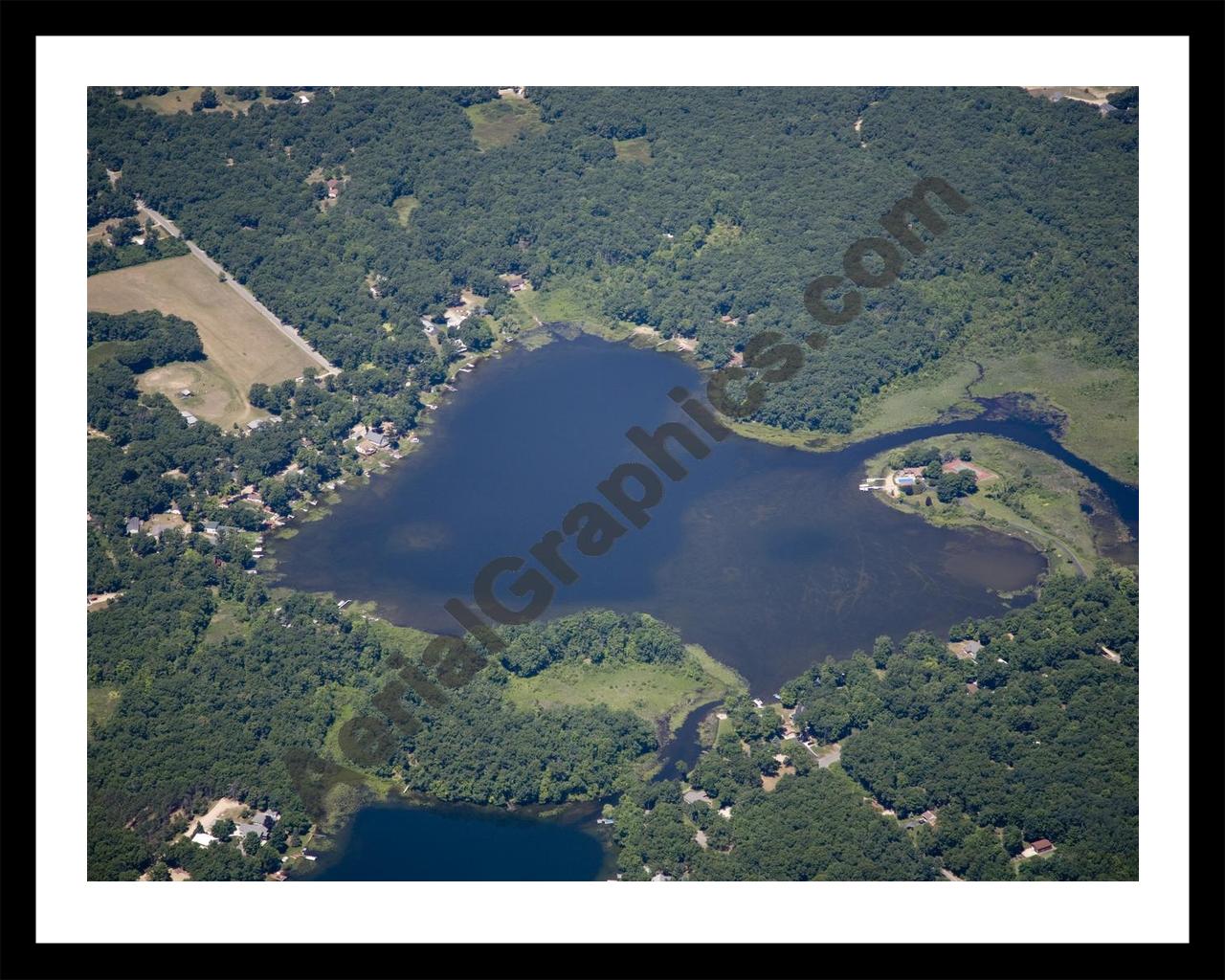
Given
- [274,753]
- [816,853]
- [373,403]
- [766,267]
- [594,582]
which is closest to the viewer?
[816,853]

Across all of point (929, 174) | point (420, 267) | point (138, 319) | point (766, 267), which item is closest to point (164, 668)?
point (138, 319)

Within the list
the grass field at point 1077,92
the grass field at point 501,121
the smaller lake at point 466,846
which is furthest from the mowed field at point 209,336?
the grass field at point 1077,92

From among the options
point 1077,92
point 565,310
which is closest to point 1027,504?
point 565,310

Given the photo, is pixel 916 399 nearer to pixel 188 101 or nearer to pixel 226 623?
pixel 226 623

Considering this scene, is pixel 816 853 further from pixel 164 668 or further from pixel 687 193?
pixel 687 193

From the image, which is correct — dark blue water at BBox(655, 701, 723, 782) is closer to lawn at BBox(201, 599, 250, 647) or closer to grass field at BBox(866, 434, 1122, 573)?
grass field at BBox(866, 434, 1122, 573)

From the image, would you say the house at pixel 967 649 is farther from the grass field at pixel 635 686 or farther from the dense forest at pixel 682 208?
the dense forest at pixel 682 208
